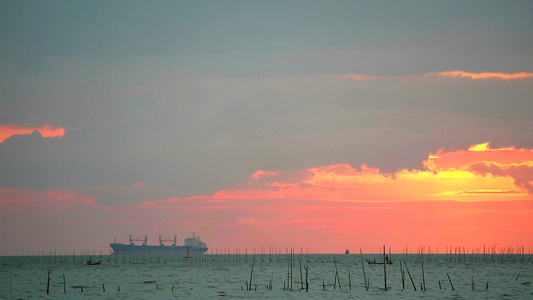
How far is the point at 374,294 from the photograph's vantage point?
44.2 meters

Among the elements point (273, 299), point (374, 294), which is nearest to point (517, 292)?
point (374, 294)

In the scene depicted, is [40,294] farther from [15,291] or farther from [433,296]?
[433,296]

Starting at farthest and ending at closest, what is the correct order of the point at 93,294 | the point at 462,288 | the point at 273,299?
1. the point at 462,288
2. the point at 93,294
3. the point at 273,299

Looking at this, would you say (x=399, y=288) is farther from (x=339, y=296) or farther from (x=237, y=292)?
(x=237, y=292)

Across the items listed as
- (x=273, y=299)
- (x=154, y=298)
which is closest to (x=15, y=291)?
(x=154, y=298)

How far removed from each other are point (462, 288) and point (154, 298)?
2409 cm

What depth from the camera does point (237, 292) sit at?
4556cm

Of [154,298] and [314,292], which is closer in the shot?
[154,298]

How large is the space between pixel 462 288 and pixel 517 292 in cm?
456

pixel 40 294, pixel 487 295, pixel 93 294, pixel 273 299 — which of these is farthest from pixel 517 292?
pixel 40 294

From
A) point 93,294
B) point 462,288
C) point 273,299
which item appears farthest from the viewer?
point 462,288

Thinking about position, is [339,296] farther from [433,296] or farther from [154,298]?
[154,298]

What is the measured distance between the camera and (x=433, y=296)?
138ft

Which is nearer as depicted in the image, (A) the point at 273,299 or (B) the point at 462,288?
(A) the point at 273,299
